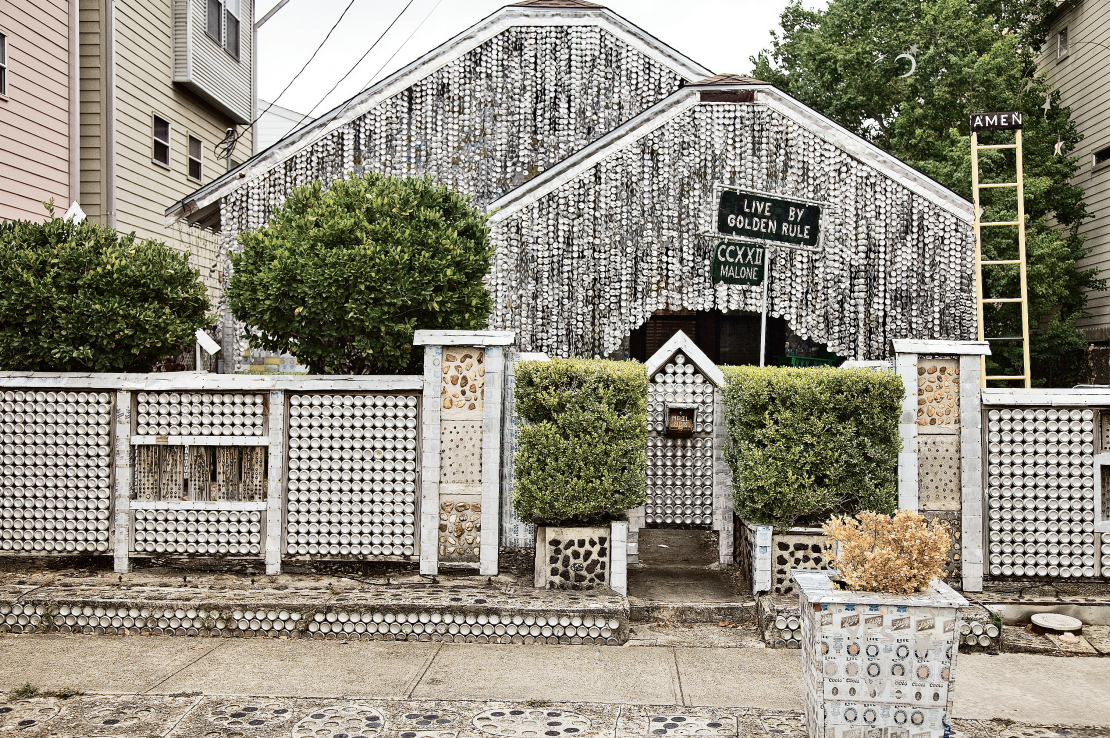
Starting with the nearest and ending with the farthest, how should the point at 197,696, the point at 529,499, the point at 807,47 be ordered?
the point at 197,696
the point at 529,499
the point at 807,47

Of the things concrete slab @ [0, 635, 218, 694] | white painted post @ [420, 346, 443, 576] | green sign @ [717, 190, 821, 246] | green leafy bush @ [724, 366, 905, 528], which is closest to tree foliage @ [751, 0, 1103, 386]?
green sign @ [717, 190, 821, 246]

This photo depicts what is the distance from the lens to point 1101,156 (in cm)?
1959

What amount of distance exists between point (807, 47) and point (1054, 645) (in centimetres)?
2307

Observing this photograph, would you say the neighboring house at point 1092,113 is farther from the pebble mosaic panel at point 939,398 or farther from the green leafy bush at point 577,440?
the green leafy bush at point 577,440

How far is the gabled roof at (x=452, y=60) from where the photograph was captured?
46.4ft

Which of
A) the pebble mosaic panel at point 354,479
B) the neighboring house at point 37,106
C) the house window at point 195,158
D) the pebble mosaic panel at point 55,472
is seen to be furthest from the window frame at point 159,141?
the pebble mosaic panel at point 354,479

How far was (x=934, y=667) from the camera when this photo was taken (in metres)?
4.47

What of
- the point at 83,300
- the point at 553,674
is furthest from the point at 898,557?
the point at 83,300

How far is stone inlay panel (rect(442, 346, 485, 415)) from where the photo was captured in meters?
7.57

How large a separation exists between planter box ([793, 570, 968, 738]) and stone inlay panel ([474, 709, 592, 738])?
1425 millimetres

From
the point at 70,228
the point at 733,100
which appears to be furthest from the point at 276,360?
the point at 733,100

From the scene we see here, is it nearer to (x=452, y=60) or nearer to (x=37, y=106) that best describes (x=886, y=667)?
(x=452, y=60)

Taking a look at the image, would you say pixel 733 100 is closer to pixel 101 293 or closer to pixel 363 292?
pixel 363 292

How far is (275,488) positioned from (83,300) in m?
2.32
